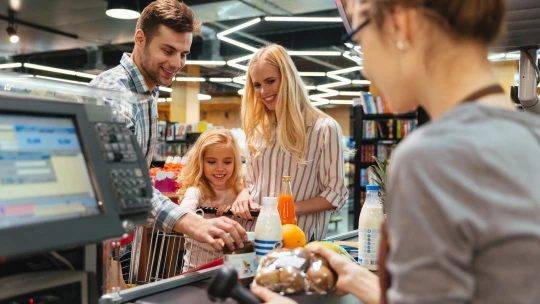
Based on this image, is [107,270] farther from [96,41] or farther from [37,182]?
[96,41]

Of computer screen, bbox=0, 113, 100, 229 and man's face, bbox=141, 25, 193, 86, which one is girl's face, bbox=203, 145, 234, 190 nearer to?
man's face, bbox=141, 25, 193, 86

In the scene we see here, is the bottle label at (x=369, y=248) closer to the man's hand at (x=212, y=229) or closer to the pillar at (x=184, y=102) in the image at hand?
the man's hand at (x=212, y=229)

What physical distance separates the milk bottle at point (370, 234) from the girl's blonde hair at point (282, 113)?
2.47 feet

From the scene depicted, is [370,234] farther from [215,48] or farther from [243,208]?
[215,48]

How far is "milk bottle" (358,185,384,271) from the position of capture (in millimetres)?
1609

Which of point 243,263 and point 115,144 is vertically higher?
point 115,144

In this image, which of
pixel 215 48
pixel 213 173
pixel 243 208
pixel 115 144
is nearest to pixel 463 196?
pixel 115 144

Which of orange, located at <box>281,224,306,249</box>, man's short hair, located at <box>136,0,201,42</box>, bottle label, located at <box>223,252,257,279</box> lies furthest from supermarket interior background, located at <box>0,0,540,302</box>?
bottle label, located at <box>223,252,257,279</box>

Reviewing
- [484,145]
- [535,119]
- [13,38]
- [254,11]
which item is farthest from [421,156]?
[13,38]

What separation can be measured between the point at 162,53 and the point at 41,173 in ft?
5.34

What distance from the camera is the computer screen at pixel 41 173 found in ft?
2.54

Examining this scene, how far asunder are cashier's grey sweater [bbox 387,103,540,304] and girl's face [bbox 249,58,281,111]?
1848mm

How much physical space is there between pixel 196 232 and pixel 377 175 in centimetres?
93

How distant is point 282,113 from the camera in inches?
94.7
